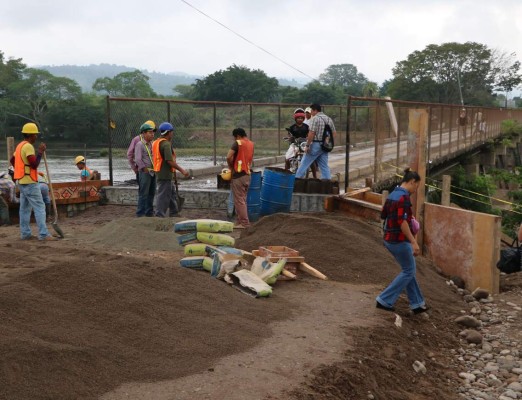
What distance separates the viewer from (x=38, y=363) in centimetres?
501

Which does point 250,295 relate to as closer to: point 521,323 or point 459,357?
point 459,357

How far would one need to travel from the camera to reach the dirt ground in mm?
5133

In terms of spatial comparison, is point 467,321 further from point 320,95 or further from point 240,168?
point 320,95

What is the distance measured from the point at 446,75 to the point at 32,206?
250ft

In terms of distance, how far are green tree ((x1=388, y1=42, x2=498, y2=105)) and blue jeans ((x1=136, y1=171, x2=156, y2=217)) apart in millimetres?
69778

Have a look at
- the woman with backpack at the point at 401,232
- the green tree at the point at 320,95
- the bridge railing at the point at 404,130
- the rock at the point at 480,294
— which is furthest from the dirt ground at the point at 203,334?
the green tree at the point at 320,95

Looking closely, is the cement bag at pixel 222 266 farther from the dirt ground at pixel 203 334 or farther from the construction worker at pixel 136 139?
the construction worker at pixel 136 139

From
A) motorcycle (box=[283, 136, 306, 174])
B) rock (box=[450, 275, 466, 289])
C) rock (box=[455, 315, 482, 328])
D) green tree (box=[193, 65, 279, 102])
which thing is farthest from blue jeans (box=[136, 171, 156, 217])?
green tree (box=[193, 65, 279, 102])

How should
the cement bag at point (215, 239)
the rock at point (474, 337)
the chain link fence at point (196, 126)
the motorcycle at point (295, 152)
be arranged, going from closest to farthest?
the rock at point (474, 337) → the cement bag at point (215, 239) → the motorcycle at point (295, 152) → the chain link fence at point (196, 126)

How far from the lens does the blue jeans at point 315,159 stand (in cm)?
1367

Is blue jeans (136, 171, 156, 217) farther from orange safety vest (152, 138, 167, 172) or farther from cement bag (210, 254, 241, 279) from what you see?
cement bag (210, 254, 241, 279)

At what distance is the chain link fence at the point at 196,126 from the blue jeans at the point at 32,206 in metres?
5.26

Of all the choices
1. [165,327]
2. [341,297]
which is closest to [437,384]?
[341,297]

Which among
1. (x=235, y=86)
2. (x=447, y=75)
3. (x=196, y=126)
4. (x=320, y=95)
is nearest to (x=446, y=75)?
(x=447, y=75)
